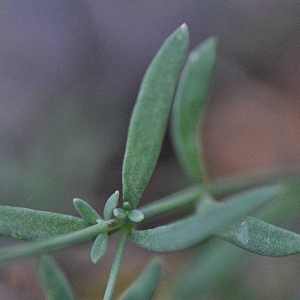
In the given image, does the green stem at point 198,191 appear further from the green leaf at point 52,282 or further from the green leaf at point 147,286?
the green leaf at point 52,282

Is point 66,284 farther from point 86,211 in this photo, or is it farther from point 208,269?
point 208,269

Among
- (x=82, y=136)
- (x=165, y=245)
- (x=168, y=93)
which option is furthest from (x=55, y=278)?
(x=82, y=136)

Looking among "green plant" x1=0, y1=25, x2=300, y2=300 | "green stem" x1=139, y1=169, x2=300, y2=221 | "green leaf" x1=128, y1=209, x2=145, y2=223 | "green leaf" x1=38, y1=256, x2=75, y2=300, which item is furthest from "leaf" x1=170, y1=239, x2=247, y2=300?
"green leaf" x1=128, y1=209, x2=145, y2=223

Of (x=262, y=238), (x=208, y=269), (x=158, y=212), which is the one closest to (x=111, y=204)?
(x=158, y=212)

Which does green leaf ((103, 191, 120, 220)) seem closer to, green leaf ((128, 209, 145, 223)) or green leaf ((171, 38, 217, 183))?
green leaf ((128, 209, 145, 223))

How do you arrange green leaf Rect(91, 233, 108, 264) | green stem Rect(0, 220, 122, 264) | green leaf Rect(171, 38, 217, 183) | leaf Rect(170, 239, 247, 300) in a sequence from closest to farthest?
green stem Rect(0, 220, 122, 264), green leaf Rect(91, 233, 108, 264), green leaf Rect(171, 38, 217, 183), leaf Rect(170, 239, 247, 300)

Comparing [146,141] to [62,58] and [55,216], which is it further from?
[62,58]

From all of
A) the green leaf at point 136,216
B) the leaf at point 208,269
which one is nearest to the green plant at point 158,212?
the green leaf at point 136,216
